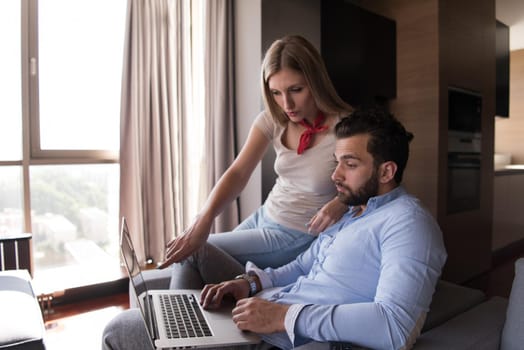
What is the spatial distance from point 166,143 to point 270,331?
2.32 m

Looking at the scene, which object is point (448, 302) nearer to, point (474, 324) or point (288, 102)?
point (474, 324)

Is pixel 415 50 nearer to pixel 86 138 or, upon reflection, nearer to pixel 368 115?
pixel 368 115

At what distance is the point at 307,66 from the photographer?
148cm

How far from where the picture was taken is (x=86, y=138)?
3068 mm

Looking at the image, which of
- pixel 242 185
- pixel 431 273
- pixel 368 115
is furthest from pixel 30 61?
pixel 431 273

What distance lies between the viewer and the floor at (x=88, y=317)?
2189 millimetres

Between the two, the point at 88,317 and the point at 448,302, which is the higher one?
the point at 448,302

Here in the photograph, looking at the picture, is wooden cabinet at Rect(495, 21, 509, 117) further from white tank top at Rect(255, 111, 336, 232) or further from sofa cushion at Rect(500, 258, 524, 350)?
sofa cushion at Rect(500, 258, 524, 350)

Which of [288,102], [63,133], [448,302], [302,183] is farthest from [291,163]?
[63,133]

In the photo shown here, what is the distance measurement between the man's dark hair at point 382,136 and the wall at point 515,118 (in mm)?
1317

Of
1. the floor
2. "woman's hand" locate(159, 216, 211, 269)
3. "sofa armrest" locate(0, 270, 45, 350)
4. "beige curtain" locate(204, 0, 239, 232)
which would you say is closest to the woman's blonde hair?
"woman's hand" locate(159, 216, 211, 269)

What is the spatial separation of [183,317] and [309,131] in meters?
0.83

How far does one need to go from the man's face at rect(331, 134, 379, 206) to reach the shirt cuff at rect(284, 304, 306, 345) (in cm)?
35

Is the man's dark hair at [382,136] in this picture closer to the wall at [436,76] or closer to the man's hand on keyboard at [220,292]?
the man's hand on keyboard at [220,292]
